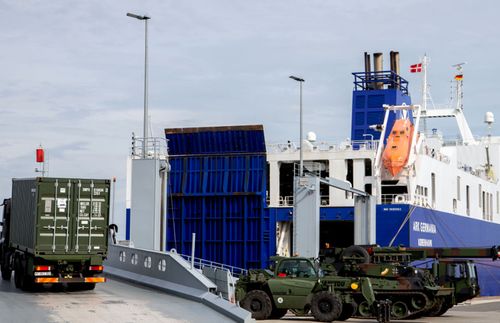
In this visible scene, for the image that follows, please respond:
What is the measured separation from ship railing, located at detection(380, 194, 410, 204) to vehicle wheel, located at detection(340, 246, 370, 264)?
19630mm

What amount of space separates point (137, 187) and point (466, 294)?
11.5 meters

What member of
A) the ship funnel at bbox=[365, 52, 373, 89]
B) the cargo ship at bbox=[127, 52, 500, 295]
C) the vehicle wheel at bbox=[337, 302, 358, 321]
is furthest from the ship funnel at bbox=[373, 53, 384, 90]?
the vehicle wheel at bbox=[337, 302, 358, 321]

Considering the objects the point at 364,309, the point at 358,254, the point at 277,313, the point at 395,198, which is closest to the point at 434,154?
the point at 395,198

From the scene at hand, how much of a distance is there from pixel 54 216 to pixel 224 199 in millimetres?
25584

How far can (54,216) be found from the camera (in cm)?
2233

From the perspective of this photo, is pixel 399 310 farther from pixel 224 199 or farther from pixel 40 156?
pixel 224 199

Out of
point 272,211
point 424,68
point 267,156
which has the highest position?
point 424,68

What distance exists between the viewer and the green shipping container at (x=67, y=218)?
72.5ft

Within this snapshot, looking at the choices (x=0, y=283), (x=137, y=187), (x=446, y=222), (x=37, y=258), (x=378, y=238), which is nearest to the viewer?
(x=37, y=258)

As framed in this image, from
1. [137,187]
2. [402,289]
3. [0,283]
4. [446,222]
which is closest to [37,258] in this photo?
[0,283]

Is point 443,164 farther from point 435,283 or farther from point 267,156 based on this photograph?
point 435,283

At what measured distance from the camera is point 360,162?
49562 millimetres

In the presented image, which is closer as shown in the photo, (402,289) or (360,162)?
(402,289)

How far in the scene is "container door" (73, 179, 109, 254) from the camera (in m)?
22.5
